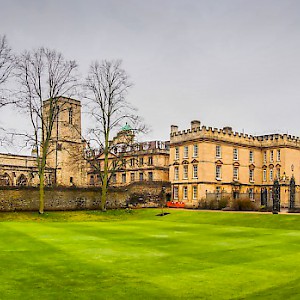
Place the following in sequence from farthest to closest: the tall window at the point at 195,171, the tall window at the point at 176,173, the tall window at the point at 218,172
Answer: the tall window at the point at 176,173
the tall window at the point at 218,172
the tall window at the point at 195,171

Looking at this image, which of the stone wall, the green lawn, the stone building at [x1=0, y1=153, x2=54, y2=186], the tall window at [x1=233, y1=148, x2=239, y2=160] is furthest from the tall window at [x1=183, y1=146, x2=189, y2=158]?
the green lawn

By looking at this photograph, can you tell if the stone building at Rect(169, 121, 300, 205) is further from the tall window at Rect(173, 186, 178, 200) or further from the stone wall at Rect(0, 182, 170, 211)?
the stone wall at Rect(0, 182, 170, 211)

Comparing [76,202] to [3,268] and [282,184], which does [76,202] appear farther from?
[3,268]

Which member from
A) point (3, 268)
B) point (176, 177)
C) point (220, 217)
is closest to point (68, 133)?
point (176, 177)

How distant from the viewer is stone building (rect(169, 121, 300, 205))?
55250mm

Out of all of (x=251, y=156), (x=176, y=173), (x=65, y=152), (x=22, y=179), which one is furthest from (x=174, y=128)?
(x=22, y=179)

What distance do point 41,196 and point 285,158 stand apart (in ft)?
119

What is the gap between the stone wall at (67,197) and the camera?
39700 millimetres

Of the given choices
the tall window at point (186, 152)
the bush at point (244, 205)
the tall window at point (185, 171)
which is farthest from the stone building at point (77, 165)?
the bush at point (244, 205)

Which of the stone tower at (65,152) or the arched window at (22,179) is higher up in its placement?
Answer: the stone tower at (65,152)

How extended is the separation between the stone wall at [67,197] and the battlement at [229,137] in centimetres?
792

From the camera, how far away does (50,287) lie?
9898mm

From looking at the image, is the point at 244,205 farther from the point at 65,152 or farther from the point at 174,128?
the point at 65,152

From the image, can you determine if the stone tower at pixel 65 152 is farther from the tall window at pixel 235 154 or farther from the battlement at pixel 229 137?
the tall window at pixel 235 154
